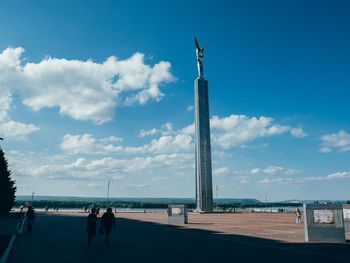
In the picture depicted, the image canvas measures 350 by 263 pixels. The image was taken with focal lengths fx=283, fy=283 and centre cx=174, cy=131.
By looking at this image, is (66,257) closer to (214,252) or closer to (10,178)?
(214,252)

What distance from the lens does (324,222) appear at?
15.1m

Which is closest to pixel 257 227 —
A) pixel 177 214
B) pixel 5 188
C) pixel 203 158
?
pixel 177 214

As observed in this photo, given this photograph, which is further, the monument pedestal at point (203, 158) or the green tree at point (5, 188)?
the monument pedestal at point (203, 158)

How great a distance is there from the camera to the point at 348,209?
1814 cm

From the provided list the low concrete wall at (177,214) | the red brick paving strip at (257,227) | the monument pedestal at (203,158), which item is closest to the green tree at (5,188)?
the red brick paving strip at (257,227)

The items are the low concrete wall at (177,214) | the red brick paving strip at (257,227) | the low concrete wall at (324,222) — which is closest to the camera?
the low concrete wall at (324,222)

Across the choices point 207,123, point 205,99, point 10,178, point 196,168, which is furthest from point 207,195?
point 10,178

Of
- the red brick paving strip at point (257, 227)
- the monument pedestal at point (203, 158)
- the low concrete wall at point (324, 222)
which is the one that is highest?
the monument pedestal at point (203, 158)

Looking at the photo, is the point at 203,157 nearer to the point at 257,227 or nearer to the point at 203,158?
the point at 203,158

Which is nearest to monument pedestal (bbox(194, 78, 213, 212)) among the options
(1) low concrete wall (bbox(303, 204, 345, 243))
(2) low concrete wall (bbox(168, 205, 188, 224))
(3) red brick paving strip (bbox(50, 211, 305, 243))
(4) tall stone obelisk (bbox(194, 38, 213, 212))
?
(4) tall stone obelisk (bbox(194, 38, 213, 212))

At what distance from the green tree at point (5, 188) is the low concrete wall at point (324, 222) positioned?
3735 centimetres

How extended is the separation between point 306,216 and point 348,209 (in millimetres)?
5104

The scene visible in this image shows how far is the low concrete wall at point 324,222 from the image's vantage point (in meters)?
14.9

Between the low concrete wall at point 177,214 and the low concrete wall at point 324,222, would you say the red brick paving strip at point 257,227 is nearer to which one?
the low concrete wall at point 324,222
